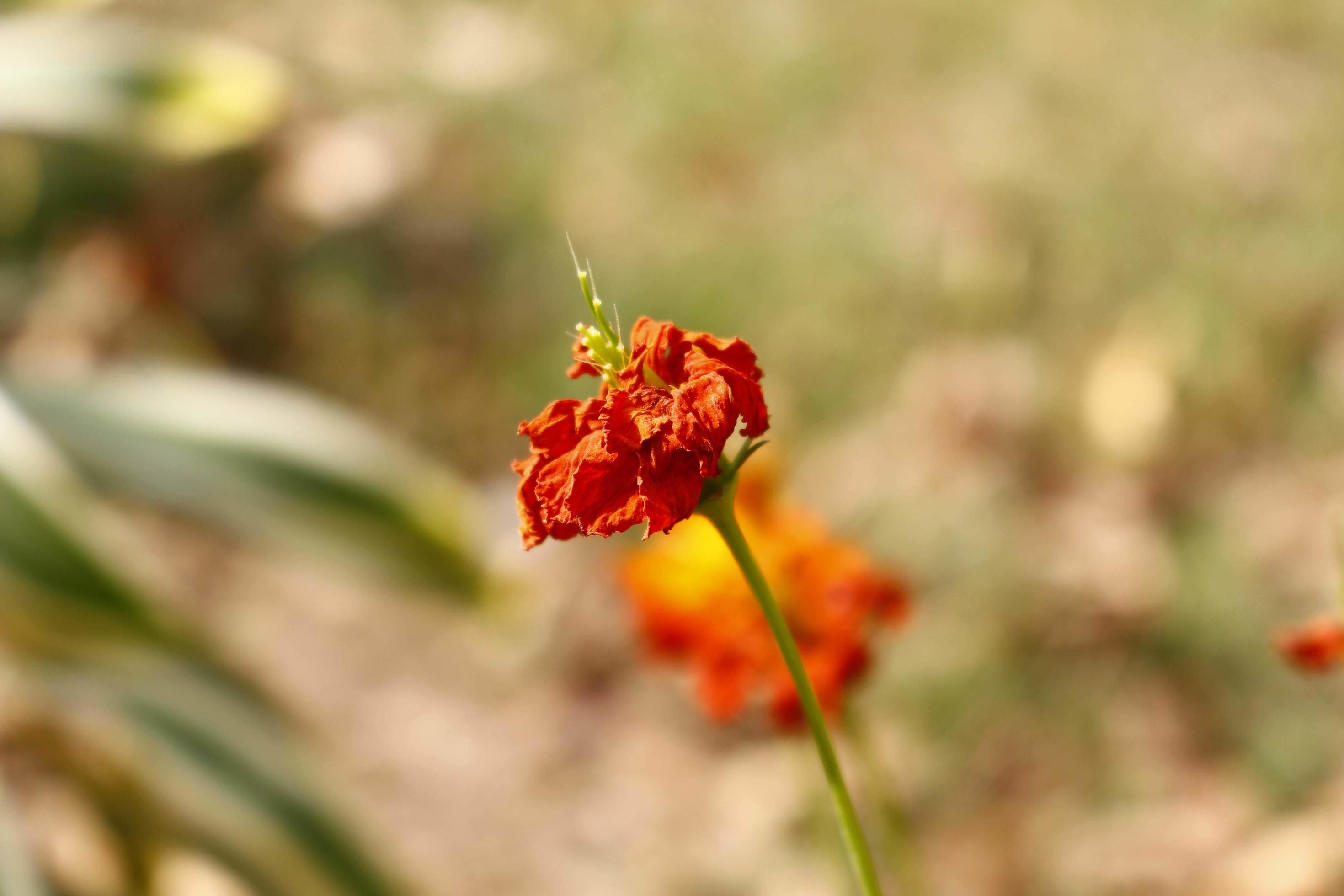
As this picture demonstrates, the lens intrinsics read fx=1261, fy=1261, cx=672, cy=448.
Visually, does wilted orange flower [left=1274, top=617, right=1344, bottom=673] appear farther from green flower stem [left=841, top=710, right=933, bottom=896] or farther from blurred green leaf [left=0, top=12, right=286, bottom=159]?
blurred green leaf [left=0, top=12, right=286, bottom=159]

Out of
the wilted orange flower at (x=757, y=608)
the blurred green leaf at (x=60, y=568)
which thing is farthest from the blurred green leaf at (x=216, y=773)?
the wilted orange flower at (x=757, y=608)

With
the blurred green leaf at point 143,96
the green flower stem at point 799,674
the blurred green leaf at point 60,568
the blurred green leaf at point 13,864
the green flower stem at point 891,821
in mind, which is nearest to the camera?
the green flower stem at point 799,674

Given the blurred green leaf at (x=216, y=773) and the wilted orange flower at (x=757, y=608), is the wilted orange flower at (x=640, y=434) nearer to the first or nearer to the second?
the wilted orange flower at (x=757, y=608)

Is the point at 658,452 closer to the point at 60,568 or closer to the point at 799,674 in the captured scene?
the point at 799,674

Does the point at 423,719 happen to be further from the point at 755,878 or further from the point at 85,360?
the point at 85,360

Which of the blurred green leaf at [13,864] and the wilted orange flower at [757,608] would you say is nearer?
the wilted orange flower at [757,608]

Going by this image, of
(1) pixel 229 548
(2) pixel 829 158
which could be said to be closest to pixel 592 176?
(2) pixel 829 158

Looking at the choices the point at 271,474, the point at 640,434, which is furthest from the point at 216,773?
the point at 640,434
